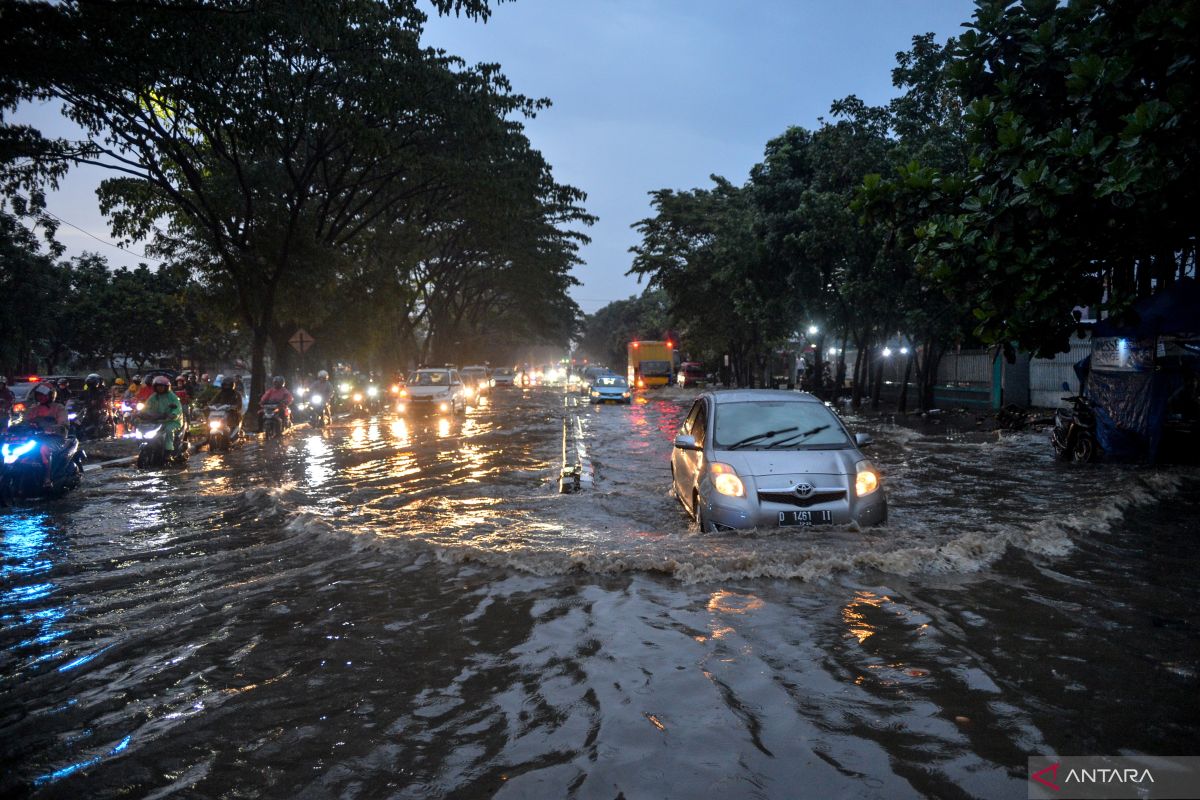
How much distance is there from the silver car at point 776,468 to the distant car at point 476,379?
35542mm

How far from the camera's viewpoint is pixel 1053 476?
46.6ft

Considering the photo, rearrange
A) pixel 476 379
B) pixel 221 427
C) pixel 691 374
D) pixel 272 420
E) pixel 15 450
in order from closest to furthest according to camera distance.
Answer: pixel 15 450 → pixel 221 427 → pixel 272 420 → pixel 476 379 → pixel 691 374

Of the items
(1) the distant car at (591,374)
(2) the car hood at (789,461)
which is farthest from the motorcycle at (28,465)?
(1) the distant car at (591,374)

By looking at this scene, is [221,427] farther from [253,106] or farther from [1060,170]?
[1060,170]

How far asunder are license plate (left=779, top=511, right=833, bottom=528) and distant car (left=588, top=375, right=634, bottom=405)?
106 ft

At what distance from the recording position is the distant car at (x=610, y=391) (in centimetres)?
4026

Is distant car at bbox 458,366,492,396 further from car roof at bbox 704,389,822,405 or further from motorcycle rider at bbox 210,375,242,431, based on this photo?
car roof at bbox 704,389,822,405

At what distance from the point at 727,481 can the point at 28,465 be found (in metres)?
9.20

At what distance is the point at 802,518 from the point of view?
315 inches

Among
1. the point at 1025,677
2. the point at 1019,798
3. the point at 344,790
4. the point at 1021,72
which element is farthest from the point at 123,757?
the point at 1021,72

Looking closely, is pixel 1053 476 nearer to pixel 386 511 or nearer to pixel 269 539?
pixel 386 511

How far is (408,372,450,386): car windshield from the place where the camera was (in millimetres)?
32062

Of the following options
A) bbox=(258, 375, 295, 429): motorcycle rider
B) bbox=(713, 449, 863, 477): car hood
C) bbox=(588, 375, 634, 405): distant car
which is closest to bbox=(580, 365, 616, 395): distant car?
bbox=(588, 375, 634, 405): distant car

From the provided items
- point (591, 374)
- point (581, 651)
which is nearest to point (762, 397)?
point (581, 651)
